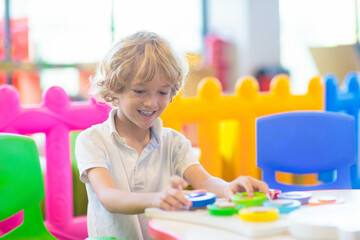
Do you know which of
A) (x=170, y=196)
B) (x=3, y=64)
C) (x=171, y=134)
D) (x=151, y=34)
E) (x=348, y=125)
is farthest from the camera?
(x=3, y=64)

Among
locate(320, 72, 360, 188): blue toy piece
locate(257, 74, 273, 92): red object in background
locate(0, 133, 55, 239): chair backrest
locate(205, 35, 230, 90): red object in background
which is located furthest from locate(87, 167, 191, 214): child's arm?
locate(205, 35, 230, 90): red object in background

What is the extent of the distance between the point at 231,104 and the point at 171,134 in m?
0.91

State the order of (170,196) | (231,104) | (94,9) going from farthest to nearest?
(94,9)
(231,104)
(170,196)

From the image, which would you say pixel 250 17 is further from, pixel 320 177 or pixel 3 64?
pixel 320 177

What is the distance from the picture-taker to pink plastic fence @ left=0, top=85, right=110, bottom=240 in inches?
73.5

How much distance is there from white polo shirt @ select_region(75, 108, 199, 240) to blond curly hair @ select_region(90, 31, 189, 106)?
111mm

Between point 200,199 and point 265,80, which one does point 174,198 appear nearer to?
point 200,199

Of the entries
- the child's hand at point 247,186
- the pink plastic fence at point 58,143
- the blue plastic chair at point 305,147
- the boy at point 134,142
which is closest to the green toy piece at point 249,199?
the child's hand at point 247,186

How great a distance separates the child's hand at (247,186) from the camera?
41.7 inches

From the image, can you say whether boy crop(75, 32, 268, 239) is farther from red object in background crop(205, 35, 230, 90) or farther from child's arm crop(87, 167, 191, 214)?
red object in background crop(205, 35, 230, 90)

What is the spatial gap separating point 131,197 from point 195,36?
4832 mm

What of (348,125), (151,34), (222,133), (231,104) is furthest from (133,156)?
(222,133)

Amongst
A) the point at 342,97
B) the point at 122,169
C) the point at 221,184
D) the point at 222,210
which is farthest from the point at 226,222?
the point at 342,97

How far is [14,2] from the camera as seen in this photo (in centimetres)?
485
